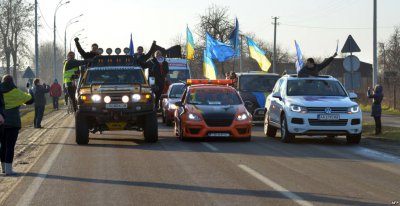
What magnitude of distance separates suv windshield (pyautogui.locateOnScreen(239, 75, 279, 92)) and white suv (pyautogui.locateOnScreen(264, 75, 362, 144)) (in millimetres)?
6142

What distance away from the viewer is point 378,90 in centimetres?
1938

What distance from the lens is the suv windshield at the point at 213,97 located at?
60.5 ft

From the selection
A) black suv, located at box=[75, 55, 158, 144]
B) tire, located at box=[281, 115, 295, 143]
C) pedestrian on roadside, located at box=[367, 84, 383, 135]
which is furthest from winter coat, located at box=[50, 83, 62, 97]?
tire, located at box=[281, 115, 295, 143]

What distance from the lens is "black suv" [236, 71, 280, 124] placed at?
79.6 feet

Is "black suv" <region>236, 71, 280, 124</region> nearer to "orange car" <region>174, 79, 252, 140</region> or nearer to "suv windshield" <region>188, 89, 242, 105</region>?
"suv windshield" <region>188, 89, 242, 105</region>

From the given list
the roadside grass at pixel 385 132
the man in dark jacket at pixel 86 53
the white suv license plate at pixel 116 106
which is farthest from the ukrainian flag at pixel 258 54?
the white suv license plate at pixel 116 106

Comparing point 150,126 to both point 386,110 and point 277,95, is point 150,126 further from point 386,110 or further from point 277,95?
point 386,110

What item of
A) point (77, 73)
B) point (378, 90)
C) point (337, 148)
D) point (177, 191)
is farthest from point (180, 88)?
point (177, 191)

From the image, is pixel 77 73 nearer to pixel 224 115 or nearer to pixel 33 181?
pixel 224 115

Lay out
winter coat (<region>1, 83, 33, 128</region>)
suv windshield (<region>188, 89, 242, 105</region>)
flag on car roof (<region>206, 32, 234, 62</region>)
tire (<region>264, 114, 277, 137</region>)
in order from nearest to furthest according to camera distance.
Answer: winter coat (<region>1, 83, 33, 128</region>) < suv windshield (<region>188, 89, 242, 105</region>) < tire (<region>264, 114, 277, 137</region>) < flag on car roof (<region>206, 32, 234, 62</region>)

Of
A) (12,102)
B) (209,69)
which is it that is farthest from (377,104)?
(209,69)

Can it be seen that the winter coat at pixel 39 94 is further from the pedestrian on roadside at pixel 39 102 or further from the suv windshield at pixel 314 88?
the suv windshield at pixel 314 88

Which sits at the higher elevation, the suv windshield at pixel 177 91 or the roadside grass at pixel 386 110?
the suv windshield at pixel 177 91

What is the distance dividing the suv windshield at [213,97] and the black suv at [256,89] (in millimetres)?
5213
